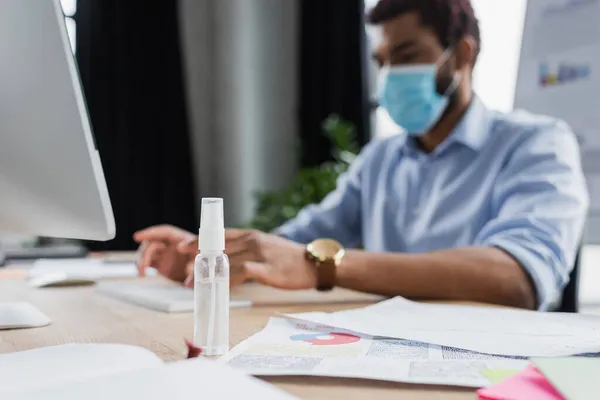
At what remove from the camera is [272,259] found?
100 centimetres

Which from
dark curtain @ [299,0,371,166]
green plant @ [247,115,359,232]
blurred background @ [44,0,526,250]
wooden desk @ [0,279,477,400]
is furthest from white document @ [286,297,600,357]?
dark curtain @ [299,0,371,166]

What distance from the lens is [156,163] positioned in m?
3.68

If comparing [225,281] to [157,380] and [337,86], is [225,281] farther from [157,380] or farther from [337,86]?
[337,86]

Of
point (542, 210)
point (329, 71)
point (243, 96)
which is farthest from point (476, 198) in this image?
point (243, 96)

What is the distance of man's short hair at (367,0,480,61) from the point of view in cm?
156

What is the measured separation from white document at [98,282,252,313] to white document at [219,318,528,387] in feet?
0.81

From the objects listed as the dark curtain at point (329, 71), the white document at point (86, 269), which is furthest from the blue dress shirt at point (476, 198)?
the dark curtain at point (329, 71)

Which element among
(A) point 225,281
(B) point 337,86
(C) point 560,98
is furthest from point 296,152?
(A) point 225,281

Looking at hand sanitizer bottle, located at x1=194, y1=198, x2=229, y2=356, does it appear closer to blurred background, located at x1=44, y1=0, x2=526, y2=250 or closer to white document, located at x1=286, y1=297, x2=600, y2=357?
white document, located at x1=286, y1=297, x2=600, y2=357

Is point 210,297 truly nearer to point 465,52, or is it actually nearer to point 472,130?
point 472,130

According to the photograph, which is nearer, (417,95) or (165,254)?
(165,254)

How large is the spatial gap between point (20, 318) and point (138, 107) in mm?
2943

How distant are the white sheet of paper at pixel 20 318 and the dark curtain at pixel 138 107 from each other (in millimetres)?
2690

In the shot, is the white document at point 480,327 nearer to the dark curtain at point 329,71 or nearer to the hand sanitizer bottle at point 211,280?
the hand sanitizer bottle at point 211,280
